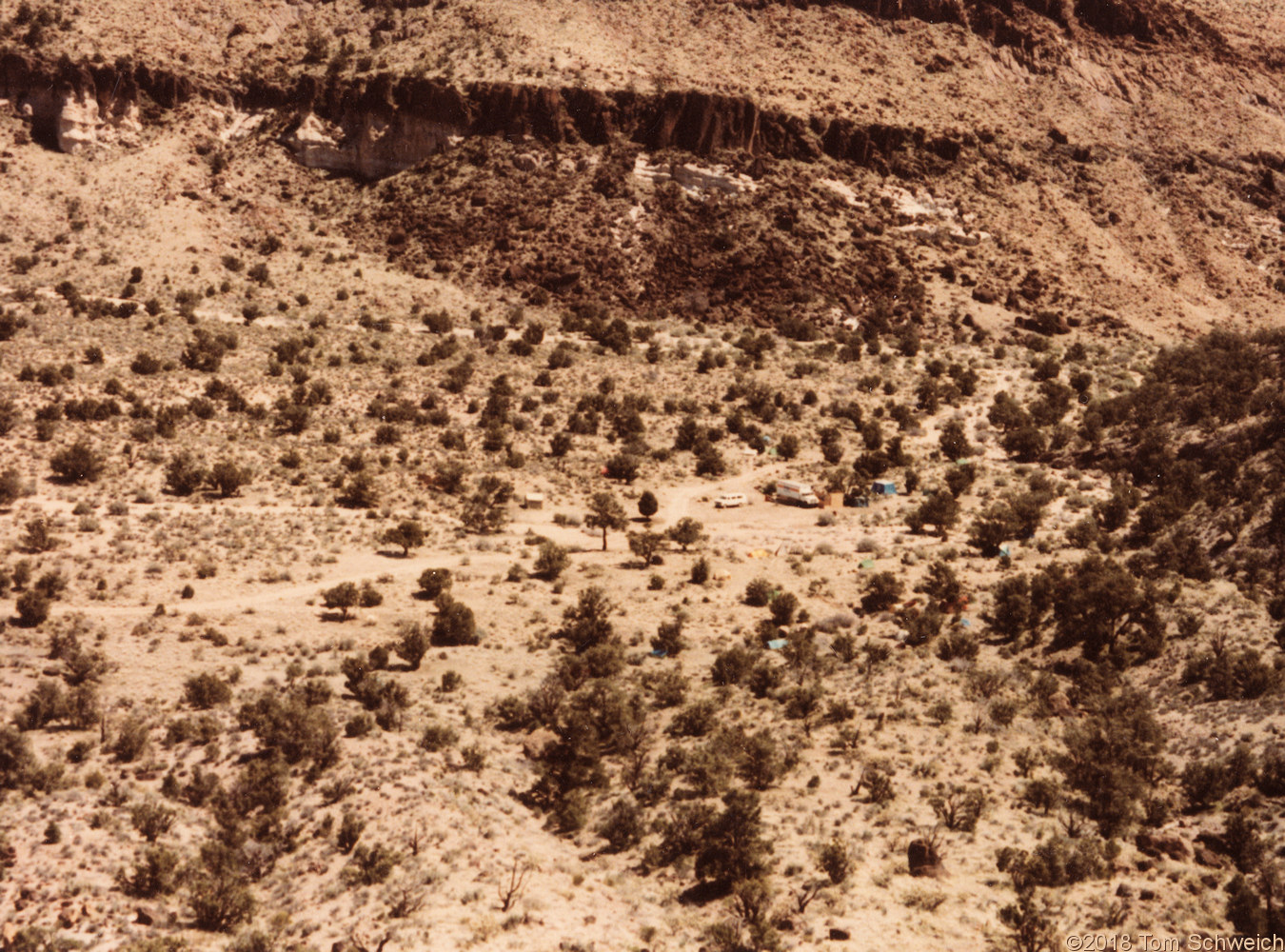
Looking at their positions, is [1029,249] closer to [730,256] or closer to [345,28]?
[730,256]

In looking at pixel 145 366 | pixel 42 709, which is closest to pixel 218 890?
pixel 42 709

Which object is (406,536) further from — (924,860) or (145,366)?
(924,860)

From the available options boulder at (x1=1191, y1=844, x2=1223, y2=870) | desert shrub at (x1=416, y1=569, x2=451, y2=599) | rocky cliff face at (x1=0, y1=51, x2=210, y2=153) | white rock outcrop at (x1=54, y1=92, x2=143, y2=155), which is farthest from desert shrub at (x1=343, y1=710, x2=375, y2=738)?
rocky cliff face at (x1=0, y1=51, x2=210, y2=153)

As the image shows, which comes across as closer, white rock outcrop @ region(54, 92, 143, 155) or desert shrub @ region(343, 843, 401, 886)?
desert shrub @ region(343, 843, 401, 886)

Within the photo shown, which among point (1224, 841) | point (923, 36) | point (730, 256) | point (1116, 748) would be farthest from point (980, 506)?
point (923, 36)

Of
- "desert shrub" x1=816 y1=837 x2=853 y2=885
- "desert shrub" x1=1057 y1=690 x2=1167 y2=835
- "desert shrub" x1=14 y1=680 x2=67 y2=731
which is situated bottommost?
"desert shrub" x1=14 y1=680 x2=67 y2=731

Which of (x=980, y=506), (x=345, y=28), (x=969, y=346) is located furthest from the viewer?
(x=345, y=28)

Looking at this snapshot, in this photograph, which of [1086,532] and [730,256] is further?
[730,256]

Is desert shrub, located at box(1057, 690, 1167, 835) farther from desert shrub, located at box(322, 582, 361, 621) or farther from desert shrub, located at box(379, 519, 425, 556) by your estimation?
desert shrub, located at box(379, 519, 425, 556)
